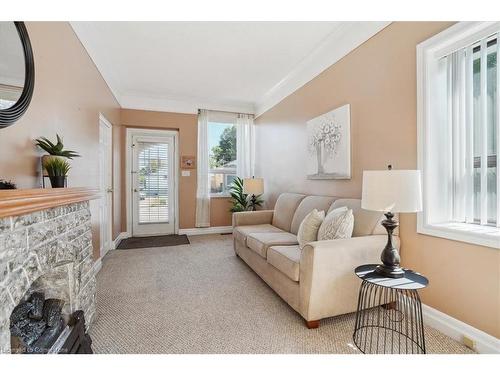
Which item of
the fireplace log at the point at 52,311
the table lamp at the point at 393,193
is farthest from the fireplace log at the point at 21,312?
the table lamp at the point at 393,193

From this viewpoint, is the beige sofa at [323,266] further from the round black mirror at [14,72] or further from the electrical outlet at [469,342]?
the round black mirror at [14,72]

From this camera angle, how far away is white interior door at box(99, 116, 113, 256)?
349cm

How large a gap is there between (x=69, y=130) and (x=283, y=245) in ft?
7.41

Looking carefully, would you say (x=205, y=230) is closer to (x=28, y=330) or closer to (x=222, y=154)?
(x=222, y=154)

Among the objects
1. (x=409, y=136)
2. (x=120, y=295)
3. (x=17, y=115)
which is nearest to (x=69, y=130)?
(x=17, y=115)

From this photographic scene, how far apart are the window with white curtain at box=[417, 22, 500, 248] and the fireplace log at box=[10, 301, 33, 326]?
105 inches

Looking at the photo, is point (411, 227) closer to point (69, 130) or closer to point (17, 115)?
point (17, 115)

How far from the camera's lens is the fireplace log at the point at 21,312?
1268 millimetres

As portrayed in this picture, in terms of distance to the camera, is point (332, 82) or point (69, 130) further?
point (332, 82)

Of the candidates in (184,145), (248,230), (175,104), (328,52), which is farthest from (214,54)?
(248,230)

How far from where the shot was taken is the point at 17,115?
133cm

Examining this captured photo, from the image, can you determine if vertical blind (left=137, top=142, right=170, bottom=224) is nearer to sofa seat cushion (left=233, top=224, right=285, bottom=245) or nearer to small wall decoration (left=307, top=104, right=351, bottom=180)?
sofa seat cushion (left=233, top=224, right=285, bottom=245)

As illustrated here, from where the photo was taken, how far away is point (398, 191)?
4.89 ft

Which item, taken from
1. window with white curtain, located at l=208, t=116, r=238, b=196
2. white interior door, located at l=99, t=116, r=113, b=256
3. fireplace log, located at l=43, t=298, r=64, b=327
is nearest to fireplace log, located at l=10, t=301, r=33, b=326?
fireplace log, located at l=43, t=298, r=64, b=327
